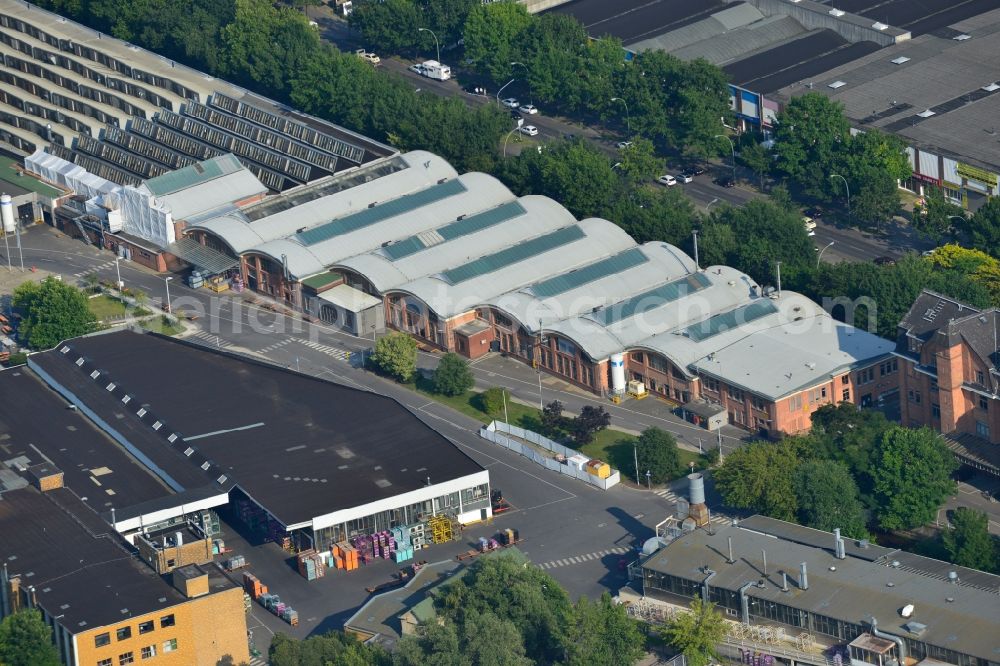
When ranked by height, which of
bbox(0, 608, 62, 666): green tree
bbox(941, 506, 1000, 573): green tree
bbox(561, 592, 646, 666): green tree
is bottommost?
bbox(941, 506, 1000, 573): green tree

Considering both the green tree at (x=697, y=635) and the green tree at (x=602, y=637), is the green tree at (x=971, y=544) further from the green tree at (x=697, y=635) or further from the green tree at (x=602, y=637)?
the green tree at (x=602, y=637)

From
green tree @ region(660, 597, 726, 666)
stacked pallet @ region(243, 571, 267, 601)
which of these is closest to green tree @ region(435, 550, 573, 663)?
green tree @ region(660, 597, 726, 666)

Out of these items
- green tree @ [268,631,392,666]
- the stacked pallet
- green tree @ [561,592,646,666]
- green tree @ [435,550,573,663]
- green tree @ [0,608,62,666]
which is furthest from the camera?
the stacked pallet

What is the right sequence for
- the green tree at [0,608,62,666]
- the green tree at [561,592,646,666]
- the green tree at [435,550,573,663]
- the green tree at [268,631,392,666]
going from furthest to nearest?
the green tree at [435,550,573,663]
the green tree at [268,631,392,666]
the green tree at [0,608,62,666]
the green tree at [561,592,646,666]

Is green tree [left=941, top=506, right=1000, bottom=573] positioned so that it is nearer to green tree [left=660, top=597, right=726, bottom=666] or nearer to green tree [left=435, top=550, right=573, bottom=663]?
green tree [left=660, top=597, right=726, bottom=666]

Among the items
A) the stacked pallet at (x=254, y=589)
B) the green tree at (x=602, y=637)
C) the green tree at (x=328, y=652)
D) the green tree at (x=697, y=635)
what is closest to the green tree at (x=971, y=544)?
the green tree at (x=697, y=635)

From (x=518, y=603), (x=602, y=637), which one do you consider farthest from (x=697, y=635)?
(x=518, y=603)
